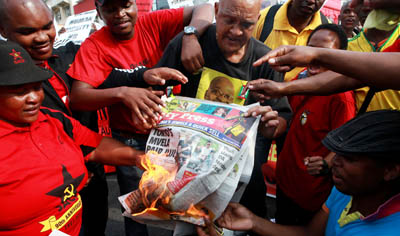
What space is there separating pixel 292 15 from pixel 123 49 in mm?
2054

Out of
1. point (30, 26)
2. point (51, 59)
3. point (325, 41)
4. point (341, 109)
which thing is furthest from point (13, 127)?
point (325, 41)

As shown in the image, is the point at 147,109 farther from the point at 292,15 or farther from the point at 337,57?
the point at 292,15

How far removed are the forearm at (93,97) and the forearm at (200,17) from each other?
0.74m

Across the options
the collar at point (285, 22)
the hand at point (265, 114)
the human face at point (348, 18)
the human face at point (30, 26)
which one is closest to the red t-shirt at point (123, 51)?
the human face at point (30, 26)

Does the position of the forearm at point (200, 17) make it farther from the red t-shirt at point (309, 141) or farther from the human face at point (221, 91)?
the red t-shirt at point (309, 141)

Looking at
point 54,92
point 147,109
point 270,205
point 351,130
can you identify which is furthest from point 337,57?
point 270,205

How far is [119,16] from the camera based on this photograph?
1.96 metres

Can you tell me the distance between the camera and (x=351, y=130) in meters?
1.23

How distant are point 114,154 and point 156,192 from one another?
74cm

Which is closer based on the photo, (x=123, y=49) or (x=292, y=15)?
(x=123, y=49)

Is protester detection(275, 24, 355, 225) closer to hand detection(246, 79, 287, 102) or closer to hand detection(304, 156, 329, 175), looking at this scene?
hand detection(304, 156, 329, 175)

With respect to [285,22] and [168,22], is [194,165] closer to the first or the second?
[168,22]

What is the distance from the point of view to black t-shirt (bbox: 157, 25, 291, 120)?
5.40 ft

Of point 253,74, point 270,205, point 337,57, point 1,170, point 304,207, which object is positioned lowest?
point 270,205
